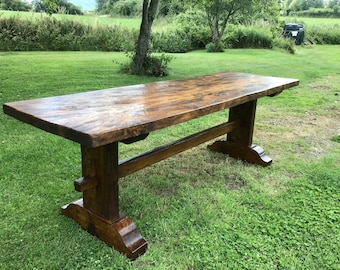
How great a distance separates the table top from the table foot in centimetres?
58

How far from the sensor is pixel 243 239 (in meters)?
1.97

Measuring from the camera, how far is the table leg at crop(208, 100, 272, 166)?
3.01m

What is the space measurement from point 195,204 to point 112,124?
39.7 inches

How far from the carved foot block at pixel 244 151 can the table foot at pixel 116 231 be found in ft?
4.78

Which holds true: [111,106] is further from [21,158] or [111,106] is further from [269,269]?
[21,158]

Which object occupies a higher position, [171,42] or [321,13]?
[321,13]

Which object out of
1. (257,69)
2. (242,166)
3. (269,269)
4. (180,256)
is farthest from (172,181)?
(257,69)

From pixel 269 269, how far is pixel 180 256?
0.45m

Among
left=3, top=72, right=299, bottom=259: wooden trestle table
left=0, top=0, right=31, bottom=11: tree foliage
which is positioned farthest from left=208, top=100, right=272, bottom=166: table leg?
left=0, top=0, right=31, bottom=11: tree foliage

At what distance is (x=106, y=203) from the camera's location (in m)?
1.91

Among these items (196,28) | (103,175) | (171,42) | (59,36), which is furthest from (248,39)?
(103,175)

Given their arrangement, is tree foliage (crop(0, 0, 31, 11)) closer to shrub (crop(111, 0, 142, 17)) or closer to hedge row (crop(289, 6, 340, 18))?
shrub (crop(111, 0, 142, 17))

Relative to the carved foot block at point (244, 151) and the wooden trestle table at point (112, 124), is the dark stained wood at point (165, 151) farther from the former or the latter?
the carved foot block at point (244, 151)

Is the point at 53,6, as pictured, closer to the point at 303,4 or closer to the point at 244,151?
the point at 244,151
